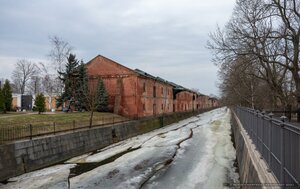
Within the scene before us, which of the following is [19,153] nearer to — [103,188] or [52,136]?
[52,136]

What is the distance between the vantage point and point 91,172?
14586 mm

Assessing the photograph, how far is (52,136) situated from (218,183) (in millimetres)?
10433

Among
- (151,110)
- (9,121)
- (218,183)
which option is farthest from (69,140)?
(151,110)

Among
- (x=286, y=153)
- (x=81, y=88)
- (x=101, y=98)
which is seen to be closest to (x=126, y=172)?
(x=286, y=153)

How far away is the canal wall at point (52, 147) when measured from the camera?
46.6 ft

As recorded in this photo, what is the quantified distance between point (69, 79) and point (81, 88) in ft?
6.98

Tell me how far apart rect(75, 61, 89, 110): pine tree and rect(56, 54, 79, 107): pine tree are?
534 mm

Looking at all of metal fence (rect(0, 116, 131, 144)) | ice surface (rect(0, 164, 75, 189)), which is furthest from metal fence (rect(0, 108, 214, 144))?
ice surface (rect(0, 164, 75, 189))

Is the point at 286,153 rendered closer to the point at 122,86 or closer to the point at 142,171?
the point at 142,171

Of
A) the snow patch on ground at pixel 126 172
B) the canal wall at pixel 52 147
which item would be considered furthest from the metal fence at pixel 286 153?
the canal wall at pixel 52 147

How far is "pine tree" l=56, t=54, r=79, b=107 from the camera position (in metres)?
37.1

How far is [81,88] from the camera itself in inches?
1444

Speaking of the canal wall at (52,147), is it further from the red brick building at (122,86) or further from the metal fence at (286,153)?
the metal fence at (286,153)

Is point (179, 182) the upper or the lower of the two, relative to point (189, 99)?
lower
